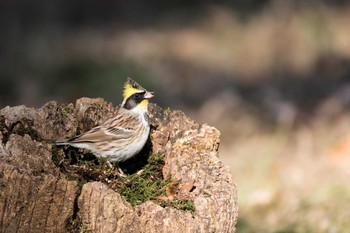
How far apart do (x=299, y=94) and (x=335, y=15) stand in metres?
3.42

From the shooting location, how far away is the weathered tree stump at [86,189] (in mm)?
4934

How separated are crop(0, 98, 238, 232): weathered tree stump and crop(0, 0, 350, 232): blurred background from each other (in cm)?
399

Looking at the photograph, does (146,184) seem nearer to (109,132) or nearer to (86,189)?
(109,132)

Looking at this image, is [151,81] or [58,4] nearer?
[151,81]

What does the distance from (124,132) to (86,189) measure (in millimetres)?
1899

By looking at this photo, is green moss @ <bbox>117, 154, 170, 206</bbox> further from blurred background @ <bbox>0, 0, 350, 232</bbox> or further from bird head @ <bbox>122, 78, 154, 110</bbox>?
blurred background @ <bbox>0, 0, 350, 232</bbox>

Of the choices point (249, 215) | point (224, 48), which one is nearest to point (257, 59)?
point (224, 48)

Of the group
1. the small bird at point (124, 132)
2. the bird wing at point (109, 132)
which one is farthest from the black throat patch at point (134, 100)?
the bird wing at point (109, 132)

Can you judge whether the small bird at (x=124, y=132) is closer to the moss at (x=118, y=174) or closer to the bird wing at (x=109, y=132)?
the bird wing at (x=109, y=132)

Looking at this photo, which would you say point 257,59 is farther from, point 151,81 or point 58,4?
point 58,4

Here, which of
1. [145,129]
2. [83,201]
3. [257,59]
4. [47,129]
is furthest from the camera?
[257,59]

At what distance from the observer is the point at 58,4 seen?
16.5m

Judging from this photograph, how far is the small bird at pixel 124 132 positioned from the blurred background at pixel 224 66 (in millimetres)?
3241

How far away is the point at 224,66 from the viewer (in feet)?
49.8
